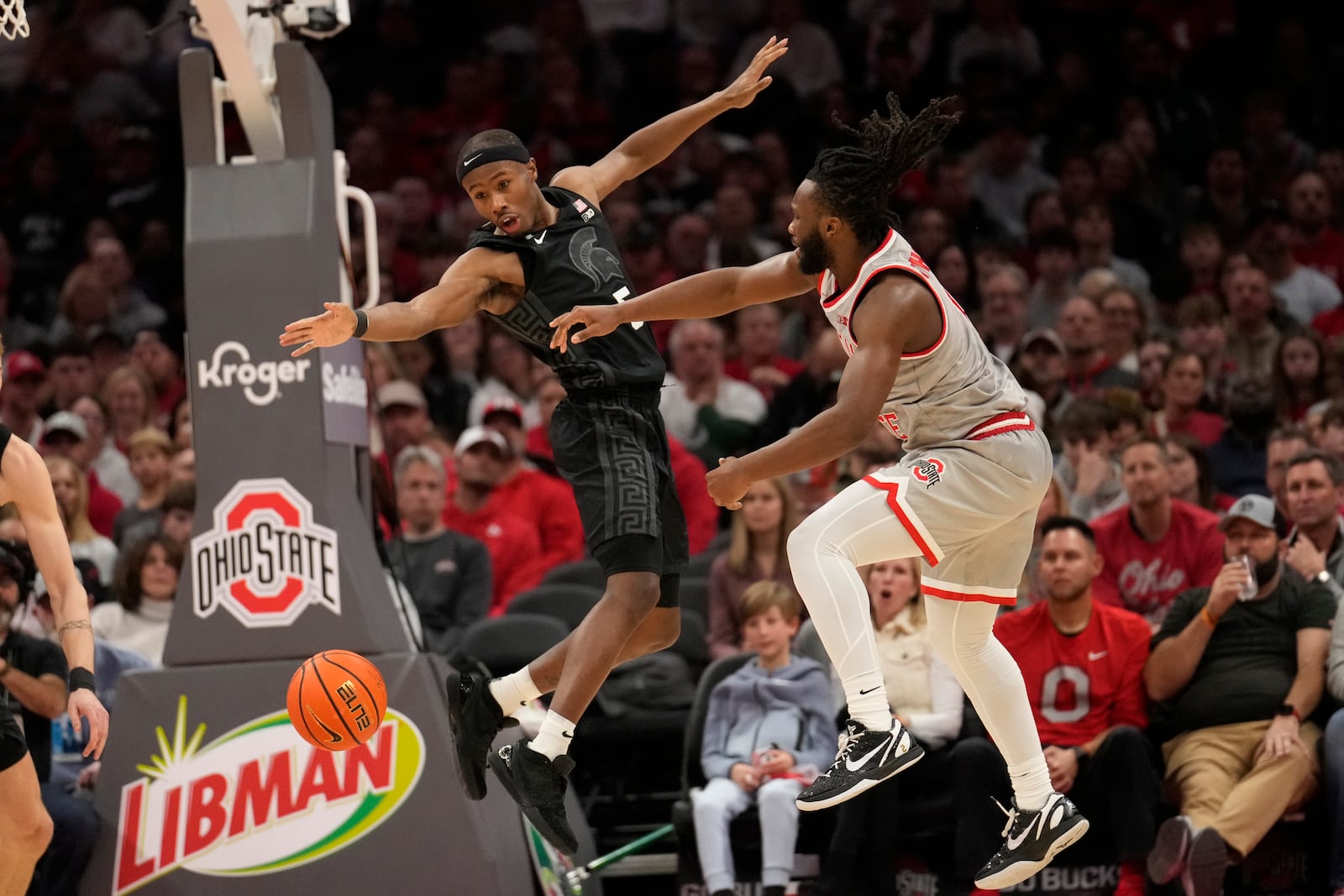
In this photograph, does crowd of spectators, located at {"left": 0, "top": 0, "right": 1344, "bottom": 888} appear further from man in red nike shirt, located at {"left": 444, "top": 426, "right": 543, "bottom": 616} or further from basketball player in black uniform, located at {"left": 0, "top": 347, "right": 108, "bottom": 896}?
basketball player in black uniform, located at {"left": 0, "top": 347, "right": 108, "bottom": 896}

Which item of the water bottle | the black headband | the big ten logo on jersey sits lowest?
the water bottle

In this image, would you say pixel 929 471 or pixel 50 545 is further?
pixel 50 545

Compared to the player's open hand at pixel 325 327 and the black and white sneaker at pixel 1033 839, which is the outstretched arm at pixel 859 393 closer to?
the player's open hand at pixel 325 327

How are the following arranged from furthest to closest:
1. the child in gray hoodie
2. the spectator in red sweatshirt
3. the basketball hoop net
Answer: the spectator in red sweatshirt
the child in gray hoodie
the basketball hoop net

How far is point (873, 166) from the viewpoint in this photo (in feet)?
17.4

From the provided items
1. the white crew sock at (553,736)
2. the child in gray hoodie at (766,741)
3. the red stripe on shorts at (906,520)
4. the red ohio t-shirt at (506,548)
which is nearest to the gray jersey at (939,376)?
the red stripe on shorts at (906,520)

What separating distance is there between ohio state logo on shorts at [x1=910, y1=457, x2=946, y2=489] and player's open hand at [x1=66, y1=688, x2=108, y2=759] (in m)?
2.45

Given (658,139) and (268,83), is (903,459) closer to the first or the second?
(658,139)

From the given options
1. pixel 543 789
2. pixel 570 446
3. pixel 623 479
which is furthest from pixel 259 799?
pixel 623 479

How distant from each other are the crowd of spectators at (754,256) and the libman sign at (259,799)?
4.20ft

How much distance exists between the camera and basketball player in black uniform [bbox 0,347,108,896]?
5.51 m

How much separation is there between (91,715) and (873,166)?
276 centimetres

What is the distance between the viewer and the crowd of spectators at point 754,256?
28.4 feet

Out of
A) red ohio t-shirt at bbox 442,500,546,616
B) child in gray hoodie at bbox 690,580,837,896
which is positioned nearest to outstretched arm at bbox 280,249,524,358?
child in gray hoodie at bbox 690,580,837,896
